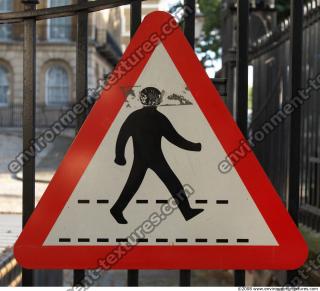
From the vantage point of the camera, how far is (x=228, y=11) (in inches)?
321

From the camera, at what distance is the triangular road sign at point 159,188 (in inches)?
70.7

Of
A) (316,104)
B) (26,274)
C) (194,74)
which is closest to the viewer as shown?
(194,74)

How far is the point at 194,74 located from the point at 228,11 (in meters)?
6.70

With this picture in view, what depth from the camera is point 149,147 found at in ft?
6.02

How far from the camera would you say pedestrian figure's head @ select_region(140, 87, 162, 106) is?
1826 millimetres

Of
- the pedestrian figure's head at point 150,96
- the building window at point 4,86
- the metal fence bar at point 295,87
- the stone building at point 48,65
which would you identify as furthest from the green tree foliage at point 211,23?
the building window at point 4,86

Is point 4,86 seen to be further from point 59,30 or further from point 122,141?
point 122,141

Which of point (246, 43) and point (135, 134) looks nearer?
point (135, 134)

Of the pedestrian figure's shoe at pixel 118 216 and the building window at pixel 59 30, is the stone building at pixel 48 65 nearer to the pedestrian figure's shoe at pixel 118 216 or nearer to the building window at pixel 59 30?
the building window at pixel 59 30

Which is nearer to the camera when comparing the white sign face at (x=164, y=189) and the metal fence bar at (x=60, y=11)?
the white sign face at (x=164, y=189)

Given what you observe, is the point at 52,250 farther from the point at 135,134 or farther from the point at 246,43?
the point at 246,43

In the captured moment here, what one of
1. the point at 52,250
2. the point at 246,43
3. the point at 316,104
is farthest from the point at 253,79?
the point at 52,250

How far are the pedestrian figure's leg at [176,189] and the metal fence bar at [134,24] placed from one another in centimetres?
37

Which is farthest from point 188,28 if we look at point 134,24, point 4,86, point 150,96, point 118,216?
point 4,86
